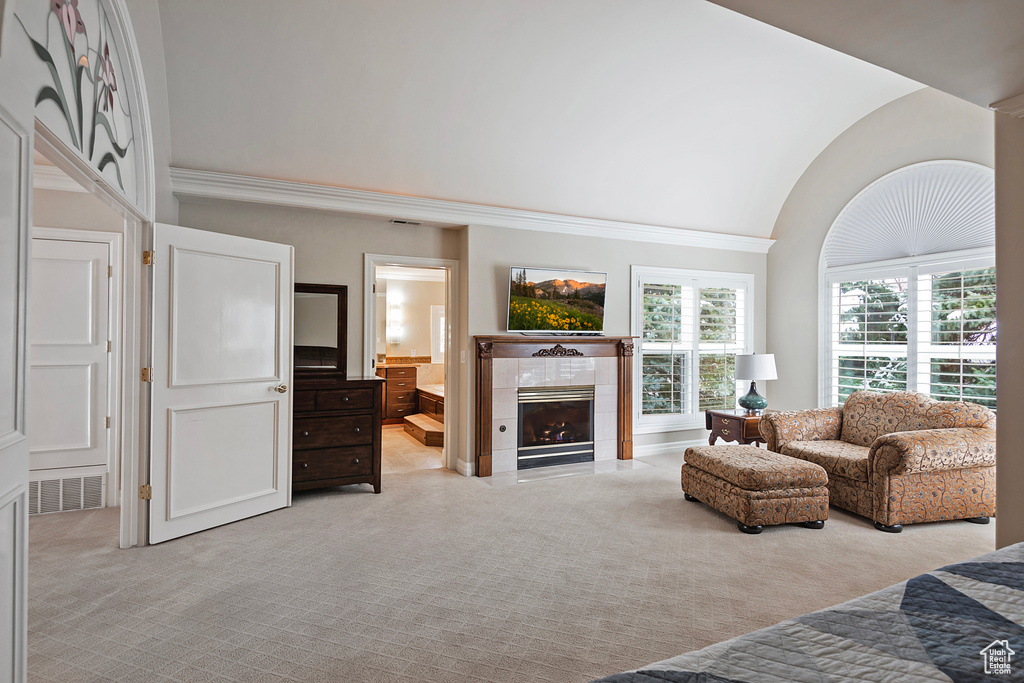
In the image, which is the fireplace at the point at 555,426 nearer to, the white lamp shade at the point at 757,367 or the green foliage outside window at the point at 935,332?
the white lamp shade at the point at 757,367

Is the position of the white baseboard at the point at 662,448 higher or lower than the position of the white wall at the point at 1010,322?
lower

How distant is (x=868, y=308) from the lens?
17.8 ft

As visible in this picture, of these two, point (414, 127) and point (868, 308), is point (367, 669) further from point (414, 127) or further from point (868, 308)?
point (868, 308)

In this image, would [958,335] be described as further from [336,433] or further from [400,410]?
[400,410]

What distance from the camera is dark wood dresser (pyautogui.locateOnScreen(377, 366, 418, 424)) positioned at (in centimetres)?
829

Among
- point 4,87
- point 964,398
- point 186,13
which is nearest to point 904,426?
point 964,398

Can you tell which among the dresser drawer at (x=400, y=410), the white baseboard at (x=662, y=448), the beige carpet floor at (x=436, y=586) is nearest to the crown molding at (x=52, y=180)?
the beige carpet floor at (x=436, y=586)

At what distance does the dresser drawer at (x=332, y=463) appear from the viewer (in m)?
4.31

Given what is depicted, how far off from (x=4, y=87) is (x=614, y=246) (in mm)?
5128

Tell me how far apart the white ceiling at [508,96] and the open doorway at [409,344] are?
122 inches

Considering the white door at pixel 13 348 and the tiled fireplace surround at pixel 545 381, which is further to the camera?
the tiled fireplace surround at pixel 545 381

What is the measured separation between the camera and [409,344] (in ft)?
29.6

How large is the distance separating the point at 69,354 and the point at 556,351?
13.5ft

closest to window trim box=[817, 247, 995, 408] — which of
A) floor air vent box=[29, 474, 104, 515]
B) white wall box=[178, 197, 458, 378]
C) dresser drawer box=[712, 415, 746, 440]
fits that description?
dresser drawer box=[712, 415, 746, 440]
